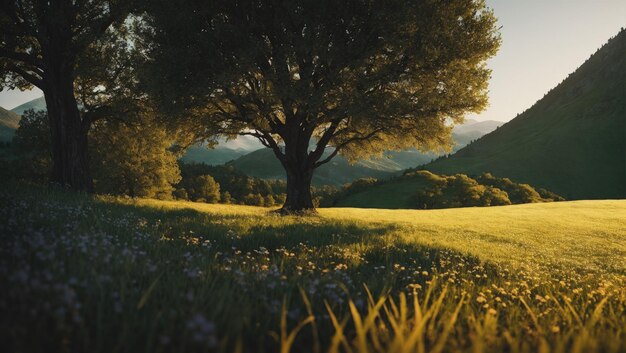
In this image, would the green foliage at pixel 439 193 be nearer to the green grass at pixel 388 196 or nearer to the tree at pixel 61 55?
the green grass at pixel 388 196

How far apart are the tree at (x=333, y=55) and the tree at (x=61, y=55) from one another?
3481 millimetres

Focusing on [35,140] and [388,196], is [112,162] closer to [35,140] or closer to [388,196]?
[35,140]

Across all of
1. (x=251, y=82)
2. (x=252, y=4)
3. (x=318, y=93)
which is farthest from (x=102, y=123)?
(x=318, y=93)

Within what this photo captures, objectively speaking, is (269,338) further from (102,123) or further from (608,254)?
(102,123)

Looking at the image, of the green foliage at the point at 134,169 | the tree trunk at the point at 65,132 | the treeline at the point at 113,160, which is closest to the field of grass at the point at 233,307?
the tree trunk at the point at 65,132

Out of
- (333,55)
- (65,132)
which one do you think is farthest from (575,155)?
(65,132)

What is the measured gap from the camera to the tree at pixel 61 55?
1834cm

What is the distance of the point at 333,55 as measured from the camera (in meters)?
19.9

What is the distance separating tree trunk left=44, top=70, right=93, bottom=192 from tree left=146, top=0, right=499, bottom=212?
483 centimetres

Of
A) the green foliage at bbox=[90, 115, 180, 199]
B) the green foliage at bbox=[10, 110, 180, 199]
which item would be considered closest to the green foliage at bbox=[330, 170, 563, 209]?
the green foliage at bbox=[90, 115, 180, 199]

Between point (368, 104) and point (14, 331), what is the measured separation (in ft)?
65.9

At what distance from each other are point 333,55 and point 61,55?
15601 millimetres

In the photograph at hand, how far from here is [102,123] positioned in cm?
2706

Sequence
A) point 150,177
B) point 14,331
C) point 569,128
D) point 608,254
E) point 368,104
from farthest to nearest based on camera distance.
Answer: point 569,128
point 150,177
point 368,104
point 608,254
point 14,331
